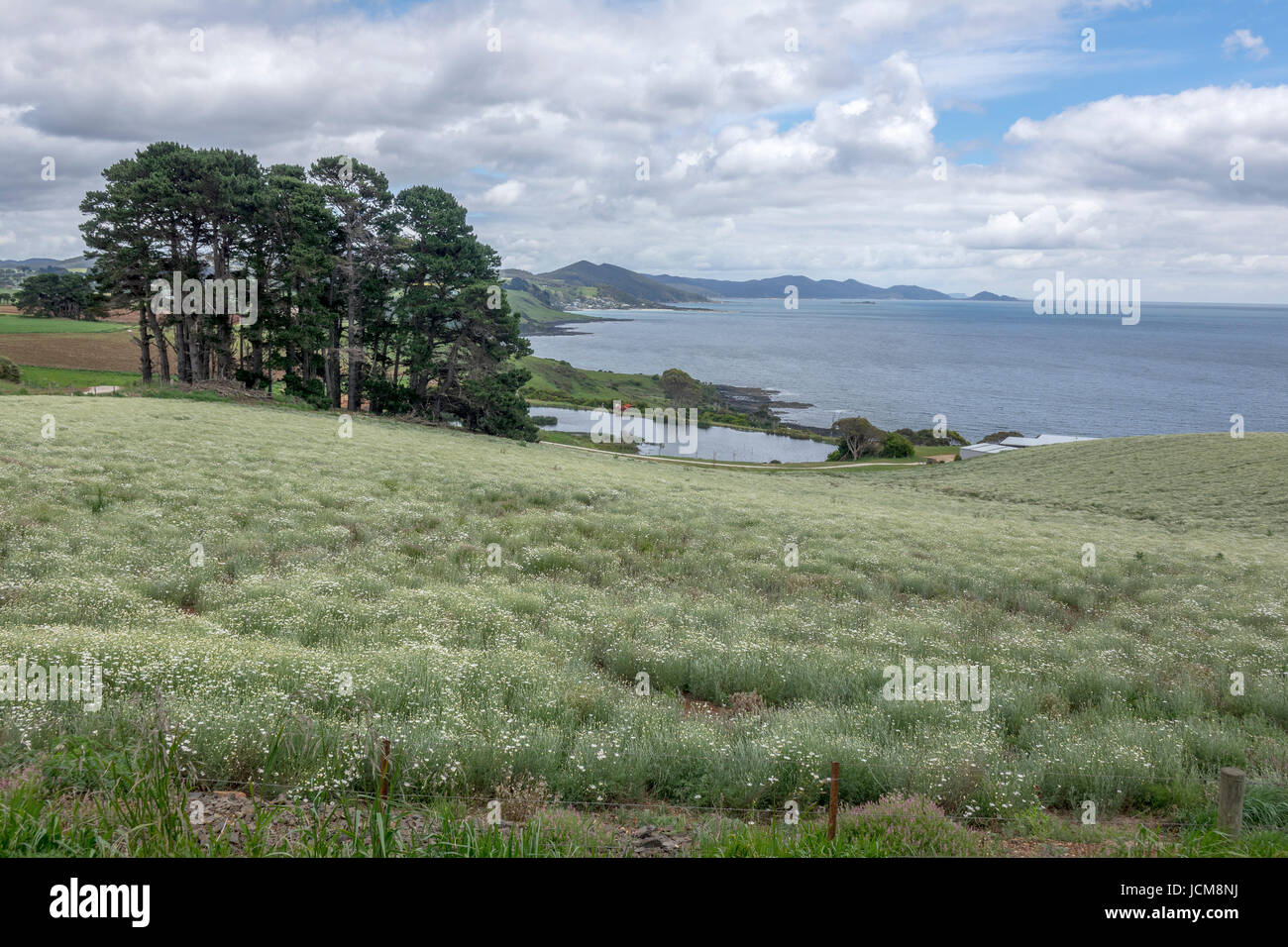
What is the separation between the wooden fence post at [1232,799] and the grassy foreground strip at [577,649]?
0.60 ft

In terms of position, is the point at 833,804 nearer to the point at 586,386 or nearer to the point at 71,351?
the point at 71,351

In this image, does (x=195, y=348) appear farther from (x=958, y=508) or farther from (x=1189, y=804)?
(x=1189, y=804)

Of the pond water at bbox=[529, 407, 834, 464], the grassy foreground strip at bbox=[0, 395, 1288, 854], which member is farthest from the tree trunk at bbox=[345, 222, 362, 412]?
the pond water at bbox=[529, 407, 834, 464]

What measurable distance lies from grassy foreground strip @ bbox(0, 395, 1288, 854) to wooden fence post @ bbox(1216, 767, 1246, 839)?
18 cm

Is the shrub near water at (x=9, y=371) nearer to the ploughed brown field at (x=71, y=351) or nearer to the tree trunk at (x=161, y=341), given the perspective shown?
the tree trunk at (x=161, y=341)

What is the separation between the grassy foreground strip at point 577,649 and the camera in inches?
224

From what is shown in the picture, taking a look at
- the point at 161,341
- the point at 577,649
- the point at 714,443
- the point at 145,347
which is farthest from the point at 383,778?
the point at 714,443

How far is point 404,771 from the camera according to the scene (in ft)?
18.0

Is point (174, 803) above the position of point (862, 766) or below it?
above

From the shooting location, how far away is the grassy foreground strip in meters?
5.69

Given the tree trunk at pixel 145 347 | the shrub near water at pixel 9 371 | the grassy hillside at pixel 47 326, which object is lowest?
the shrub near water at pixel 9 371

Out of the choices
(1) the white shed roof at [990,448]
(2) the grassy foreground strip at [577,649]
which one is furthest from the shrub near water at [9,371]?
(1) the white shed roof at [990,448]

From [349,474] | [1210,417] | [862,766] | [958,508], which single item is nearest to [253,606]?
[862,766]
